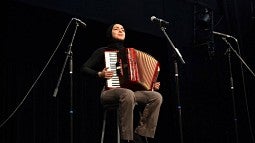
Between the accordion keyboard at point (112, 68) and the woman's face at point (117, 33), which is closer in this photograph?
the accordion keyboard at point (112, 68)

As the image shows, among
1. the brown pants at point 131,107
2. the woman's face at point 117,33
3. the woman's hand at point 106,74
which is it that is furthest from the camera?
the woman's face at point 117,33

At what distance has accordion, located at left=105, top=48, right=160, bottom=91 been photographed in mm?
3945

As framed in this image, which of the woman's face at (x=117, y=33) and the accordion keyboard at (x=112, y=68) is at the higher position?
the woman's face at (x=117, y=33)

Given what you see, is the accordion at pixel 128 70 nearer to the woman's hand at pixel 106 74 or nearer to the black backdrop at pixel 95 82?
the woman's hand at pixel 106 74

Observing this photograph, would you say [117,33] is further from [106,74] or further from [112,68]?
[106,74]

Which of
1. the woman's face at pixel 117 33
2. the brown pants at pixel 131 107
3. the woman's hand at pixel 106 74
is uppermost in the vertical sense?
the woman's face at pixel 117 33

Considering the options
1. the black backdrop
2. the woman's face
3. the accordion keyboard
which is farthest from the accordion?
the black backdrop

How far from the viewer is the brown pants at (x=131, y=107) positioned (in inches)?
146

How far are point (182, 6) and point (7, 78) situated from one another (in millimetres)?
2958

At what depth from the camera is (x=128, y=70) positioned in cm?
395

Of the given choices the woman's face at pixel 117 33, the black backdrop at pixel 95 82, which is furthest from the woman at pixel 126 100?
the black backdrop at pixel 95 82

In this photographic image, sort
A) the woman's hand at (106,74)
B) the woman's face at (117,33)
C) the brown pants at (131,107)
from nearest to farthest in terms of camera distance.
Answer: the brown pants at (131,107) → the woman's hand at (106,74) → the woman's face at (117,33)

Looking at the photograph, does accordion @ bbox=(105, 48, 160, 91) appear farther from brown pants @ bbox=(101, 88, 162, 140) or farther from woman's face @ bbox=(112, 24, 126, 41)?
woman's face @ bbox=(112, 24, 126, 41)

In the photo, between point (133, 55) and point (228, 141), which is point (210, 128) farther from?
point (133, 55)
